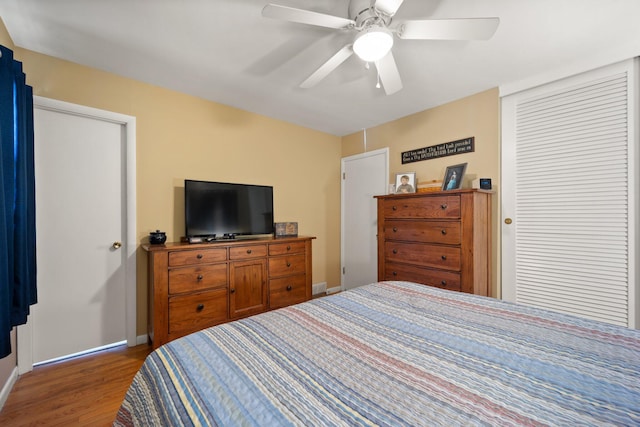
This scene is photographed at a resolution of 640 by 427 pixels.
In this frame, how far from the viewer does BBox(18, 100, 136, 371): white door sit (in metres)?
2.07

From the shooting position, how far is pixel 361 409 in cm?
63

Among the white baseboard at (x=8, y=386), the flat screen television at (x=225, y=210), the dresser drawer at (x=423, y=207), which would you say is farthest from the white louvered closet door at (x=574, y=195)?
the white baseboard at (x=8, y=386)

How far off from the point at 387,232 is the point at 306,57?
6.21 feet

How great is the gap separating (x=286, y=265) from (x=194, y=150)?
62.7 inches

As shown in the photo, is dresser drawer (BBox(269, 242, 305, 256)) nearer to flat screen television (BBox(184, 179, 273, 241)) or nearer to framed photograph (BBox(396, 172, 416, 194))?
flat screen television (BBox(184, 179, 273, 241))

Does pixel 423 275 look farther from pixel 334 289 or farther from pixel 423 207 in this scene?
pixel 334 289

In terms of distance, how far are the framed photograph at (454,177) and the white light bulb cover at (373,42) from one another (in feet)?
5.67

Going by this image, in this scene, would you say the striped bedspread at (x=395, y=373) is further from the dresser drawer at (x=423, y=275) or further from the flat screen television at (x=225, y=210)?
the flat screen television at (x=225, y=210)

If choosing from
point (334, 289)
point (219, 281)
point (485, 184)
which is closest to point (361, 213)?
point (334, 289)

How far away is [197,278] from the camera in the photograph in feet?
7.66

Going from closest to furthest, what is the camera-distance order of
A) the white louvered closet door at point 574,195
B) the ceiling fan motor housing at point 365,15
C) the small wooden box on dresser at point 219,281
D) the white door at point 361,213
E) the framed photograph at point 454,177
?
the ceiling fan motor housing at point 365,15
the white louvered closet door at point 574,195
the small wooden box on dresser at point 219,281
the framed photograph at point 454,177
the white door at point 361,213

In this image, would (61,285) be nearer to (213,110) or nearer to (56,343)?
(56,343)

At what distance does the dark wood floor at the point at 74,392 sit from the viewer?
1533mm

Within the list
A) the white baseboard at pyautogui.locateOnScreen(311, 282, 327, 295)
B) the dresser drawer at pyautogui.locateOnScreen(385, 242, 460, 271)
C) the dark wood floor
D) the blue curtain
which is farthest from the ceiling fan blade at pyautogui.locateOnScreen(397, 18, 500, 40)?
the white baseboard at pyautogui.locateOnScreen(311, 282, 327, 295)
